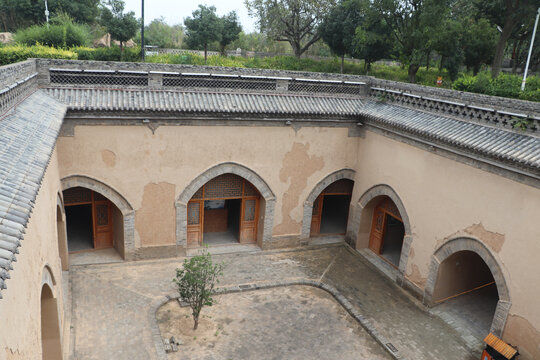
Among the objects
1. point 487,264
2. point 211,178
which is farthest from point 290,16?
point 487,264

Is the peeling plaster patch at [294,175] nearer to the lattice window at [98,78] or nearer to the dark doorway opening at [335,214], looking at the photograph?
the dark doorway opening at [335,214]

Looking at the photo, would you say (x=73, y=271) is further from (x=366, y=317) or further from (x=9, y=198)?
(x=9, y=198)

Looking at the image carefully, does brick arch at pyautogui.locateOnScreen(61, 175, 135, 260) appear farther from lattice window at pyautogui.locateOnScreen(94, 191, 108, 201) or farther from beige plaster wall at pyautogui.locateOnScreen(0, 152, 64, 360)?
beige plaster wall at pyautogui.locateOnScreen(0, 152, 64, 360)

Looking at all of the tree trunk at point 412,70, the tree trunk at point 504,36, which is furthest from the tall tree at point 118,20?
the tree trunk at point 504,36

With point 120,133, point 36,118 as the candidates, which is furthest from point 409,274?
point 36,118

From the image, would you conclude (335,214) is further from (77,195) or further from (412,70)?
(77,195)

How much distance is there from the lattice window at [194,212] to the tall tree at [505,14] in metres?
18.3

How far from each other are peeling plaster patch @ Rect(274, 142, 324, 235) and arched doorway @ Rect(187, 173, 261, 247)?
3.10 ft

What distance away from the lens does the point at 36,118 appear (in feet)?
26.1

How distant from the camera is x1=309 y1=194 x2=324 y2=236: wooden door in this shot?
51.0 feet

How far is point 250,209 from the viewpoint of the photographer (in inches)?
579

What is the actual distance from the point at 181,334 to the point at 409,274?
6.49m

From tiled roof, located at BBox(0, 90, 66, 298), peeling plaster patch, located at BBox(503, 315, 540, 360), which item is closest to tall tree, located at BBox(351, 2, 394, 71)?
peeling plaster patch, located at BBox(503, 315, 540, 360)

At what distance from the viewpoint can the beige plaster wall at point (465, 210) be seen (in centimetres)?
905
